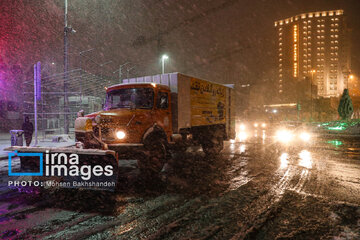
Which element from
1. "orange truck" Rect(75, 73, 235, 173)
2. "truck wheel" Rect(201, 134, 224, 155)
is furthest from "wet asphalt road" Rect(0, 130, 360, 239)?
"truck wheel" Rect(201, 134, 224, 155)

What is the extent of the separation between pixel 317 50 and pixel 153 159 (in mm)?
184202

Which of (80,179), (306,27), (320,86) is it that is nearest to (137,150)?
(80,179)

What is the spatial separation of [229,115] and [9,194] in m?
9.65

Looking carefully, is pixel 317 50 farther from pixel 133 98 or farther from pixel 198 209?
pixel 198 209

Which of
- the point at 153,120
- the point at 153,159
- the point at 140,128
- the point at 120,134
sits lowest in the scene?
the point at 153,159

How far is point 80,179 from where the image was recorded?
225 inches

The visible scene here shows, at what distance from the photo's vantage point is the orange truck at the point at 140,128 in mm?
5605

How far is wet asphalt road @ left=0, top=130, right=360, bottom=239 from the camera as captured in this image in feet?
12.1

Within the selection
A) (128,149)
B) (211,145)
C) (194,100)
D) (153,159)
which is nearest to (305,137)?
(211,145)

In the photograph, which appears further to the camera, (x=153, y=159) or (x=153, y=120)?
(x=153, y=120)

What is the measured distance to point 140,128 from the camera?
6988 mm

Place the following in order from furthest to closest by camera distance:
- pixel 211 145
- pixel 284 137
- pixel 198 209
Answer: pixel 284 137 → pixel 211 145 → pixel 198 209

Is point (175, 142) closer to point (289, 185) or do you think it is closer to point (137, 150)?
point (137, 150)

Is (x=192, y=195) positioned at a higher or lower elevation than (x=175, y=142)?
lower
